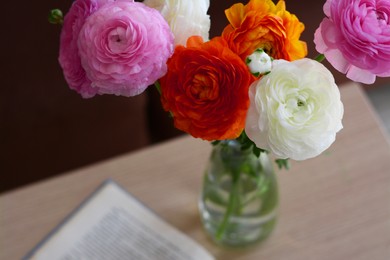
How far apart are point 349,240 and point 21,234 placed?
19.1 inches

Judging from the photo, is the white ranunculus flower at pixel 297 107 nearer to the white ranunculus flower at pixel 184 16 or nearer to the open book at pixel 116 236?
the white ranunculus flower at pixel 184 16

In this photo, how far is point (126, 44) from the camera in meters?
0.45

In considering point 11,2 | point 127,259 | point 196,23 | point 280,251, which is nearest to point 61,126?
point 11,2

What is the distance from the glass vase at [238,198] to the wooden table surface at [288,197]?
0.03m

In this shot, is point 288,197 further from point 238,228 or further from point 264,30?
point 264,30

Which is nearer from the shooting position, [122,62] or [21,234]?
[122,62]

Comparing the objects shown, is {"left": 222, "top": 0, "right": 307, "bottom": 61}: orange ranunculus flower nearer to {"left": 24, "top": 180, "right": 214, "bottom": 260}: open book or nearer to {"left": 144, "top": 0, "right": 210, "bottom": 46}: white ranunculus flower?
{"left": 144, "top": 0, "right": 210, "bottom": 46}: white ranunculus flower

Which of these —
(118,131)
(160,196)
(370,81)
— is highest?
(370,81)

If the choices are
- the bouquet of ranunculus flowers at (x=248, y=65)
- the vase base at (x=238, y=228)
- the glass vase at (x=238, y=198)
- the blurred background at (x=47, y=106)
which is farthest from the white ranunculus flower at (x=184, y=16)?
the blurred background at (x=47, y=106)

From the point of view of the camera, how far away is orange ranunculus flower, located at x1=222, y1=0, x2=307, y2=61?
459 mm

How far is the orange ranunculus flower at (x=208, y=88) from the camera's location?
0.45 m

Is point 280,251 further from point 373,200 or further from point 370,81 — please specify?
point 370,81

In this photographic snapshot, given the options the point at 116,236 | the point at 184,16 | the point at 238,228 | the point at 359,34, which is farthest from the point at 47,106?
the point at 359,34

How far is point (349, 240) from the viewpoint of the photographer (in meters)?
0.76
